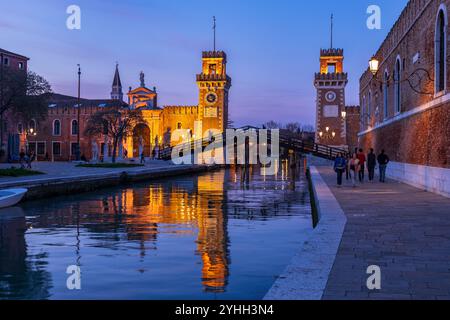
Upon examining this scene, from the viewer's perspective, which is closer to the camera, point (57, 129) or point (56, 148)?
point (56, 148)

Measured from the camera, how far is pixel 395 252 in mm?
8148

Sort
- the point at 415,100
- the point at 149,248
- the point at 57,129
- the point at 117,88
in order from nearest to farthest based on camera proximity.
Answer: the point at 149,248, the point at 415,100, the point at 57,129, the point at 117,88

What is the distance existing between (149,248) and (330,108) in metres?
57.6

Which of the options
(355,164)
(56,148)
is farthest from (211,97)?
(355,164)

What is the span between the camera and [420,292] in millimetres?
5816

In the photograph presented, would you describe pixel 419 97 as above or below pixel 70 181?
above

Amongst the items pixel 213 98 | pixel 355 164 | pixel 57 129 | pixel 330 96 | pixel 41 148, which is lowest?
pixel 355 164

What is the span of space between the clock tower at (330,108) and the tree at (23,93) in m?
40.0

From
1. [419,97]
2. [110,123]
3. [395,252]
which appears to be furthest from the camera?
[110,123]

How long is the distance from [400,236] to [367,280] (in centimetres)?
362

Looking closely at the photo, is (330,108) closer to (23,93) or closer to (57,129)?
(57,129)

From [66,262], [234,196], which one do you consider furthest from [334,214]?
[234,196]

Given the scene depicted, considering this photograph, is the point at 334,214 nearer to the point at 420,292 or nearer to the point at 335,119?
the point at 420,292

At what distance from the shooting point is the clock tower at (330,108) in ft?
215
